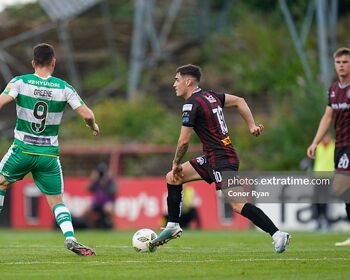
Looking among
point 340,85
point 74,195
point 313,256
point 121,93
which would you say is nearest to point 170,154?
point 74,195

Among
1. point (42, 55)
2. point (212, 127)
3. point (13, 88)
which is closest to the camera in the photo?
point (13, 88)

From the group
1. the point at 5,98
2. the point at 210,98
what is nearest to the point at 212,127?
the point at 210,98

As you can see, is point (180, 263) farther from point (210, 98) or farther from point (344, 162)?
point (344, 162)

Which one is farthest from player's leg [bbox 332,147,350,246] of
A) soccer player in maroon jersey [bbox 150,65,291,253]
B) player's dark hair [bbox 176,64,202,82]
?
player's dark hair [bbox 176,64,202,82]

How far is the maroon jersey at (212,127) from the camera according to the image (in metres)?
12.9

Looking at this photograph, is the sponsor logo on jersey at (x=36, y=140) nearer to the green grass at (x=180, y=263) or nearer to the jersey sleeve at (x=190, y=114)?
the green grass at (x=180, y=263)

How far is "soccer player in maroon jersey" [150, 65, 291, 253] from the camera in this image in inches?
503

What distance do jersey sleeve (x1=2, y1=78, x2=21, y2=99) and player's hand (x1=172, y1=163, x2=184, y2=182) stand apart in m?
2.12

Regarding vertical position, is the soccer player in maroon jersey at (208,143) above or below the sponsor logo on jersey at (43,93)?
below

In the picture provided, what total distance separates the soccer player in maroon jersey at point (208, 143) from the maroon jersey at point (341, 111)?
6.42ft

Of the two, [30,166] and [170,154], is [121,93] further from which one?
[30,166]

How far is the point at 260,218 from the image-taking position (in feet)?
41.7

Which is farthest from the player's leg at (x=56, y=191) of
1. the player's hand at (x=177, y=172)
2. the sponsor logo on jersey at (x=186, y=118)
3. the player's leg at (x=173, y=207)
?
the sponsor logo on jersey at (x=186, y=118)

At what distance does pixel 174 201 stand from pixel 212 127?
1.11 meters
